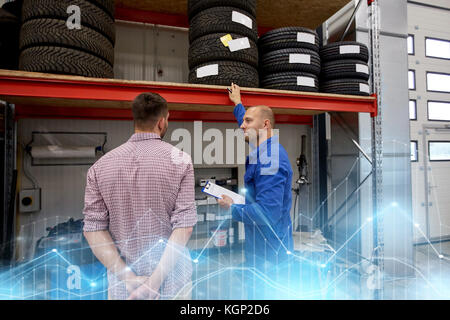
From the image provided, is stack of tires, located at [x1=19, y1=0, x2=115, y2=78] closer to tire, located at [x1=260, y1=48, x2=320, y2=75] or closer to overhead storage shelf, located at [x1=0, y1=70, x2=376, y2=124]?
overhead storage shelf, located at [x1=0, y1=70, x2=376, y2=124]

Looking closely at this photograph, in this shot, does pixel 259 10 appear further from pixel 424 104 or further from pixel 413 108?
pixel 424 104

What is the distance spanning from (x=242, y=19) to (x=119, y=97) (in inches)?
39.0

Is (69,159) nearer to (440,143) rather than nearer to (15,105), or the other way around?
(15,105)

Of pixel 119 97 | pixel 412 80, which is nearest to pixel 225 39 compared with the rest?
pixel 119 97

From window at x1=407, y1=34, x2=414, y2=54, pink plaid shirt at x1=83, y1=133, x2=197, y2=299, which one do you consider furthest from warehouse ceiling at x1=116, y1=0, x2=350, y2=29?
window at x1=407, y1=34, x2=414, y2=54

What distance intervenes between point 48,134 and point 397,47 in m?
3.53

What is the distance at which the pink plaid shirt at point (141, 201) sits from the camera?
1.06 m

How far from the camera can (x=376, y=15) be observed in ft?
6.63

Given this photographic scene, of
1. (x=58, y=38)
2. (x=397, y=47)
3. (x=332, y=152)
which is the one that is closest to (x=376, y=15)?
(x=397, y=47)

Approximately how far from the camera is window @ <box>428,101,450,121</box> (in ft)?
12.0

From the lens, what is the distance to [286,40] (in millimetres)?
1878

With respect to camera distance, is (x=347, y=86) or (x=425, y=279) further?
(x=425, y=279)

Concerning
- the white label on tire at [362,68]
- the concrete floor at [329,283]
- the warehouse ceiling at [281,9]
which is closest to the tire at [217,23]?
the warehouse ceiling at [281,9]

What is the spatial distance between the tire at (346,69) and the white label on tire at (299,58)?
290mm
